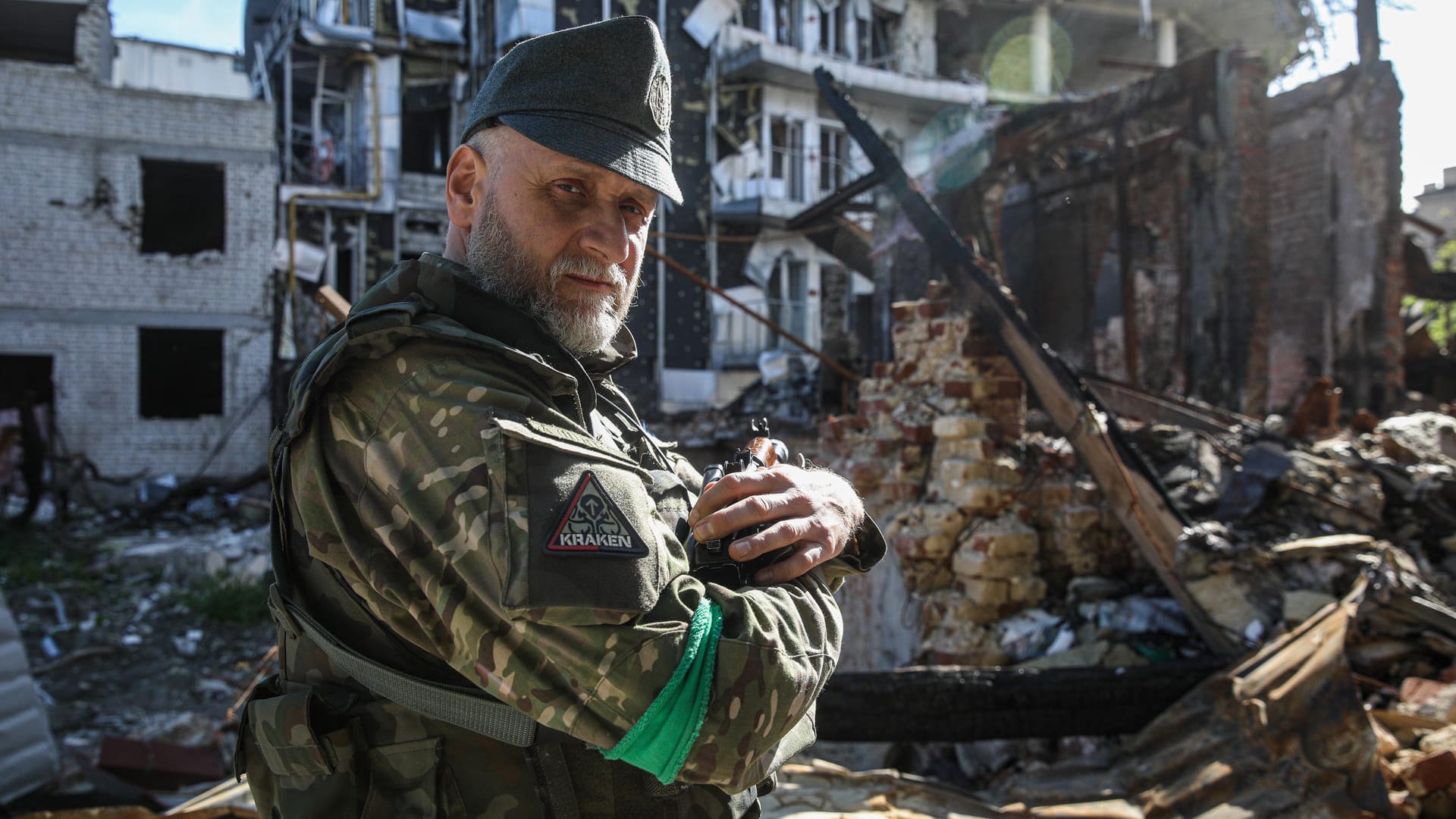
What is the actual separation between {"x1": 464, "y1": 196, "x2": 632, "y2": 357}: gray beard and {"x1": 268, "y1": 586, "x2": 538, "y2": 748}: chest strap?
1.75ft

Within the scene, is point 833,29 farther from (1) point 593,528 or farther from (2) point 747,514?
(1) point 593,528

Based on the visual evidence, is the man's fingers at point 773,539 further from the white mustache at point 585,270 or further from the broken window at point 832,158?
the broken window at point 832,158

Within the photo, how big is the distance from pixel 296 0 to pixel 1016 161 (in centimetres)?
1314

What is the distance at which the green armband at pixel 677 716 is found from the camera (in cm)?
103

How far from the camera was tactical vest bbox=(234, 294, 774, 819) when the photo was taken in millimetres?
1195

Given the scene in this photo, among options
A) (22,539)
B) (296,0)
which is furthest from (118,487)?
(296,0)

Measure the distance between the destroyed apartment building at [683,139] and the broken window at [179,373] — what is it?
1.22 m

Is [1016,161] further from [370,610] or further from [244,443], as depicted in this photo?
[244,443]

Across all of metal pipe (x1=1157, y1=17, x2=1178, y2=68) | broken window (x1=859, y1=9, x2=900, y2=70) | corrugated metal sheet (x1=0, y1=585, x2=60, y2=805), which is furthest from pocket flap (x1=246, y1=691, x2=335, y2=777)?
metal pipe (x1=1157, y1=17, x2=1178, y2=68)

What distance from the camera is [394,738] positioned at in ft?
4.02

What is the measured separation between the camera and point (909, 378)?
541 cm

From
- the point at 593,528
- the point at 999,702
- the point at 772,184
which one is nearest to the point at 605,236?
the point at 593,528

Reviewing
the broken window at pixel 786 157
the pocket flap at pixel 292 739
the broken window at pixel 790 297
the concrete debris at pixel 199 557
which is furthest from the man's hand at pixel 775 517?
the broken window at pixel 786 157

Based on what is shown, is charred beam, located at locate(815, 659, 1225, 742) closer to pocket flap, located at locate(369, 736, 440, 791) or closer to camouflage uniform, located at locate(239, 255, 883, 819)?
camouflage uniform, located at locate(239, 255, 883, 819)
